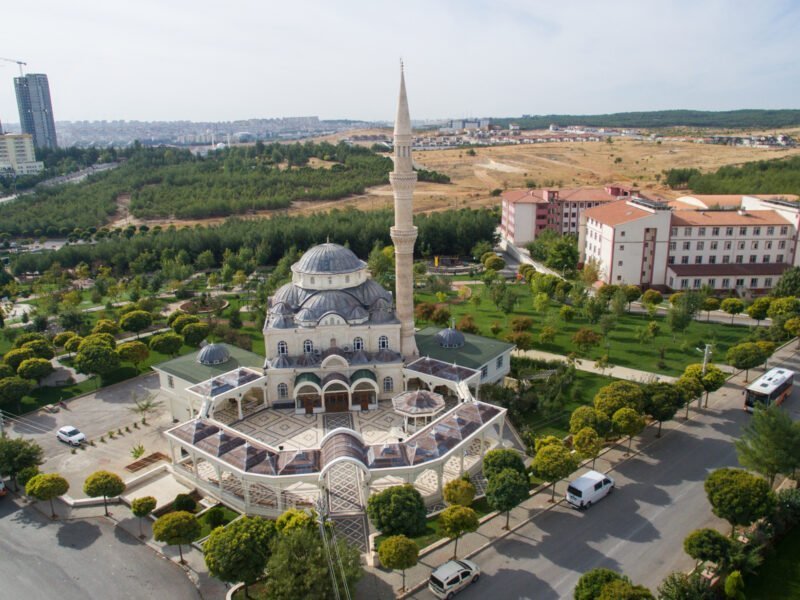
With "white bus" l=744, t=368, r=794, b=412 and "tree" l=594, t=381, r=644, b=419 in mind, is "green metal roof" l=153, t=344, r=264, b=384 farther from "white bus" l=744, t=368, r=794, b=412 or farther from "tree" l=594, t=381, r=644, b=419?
"white bus" l=744, t=368, r=794, b=412

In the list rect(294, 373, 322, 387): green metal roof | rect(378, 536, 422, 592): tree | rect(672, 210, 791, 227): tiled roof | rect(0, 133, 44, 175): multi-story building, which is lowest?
rect(378, 536, 422, 592): tree

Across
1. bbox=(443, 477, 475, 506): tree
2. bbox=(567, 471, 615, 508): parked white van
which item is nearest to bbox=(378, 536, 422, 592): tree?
bbox=(443, 477, 475, 506): tree

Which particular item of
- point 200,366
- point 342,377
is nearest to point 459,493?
point 342,377

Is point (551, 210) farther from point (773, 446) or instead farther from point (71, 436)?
point (71, 436)

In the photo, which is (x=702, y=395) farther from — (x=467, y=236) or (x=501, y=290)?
(x=467, y=236)

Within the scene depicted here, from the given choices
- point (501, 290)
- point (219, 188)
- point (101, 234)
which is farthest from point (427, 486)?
point (219, 188)

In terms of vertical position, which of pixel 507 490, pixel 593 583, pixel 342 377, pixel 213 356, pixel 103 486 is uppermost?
pixel 213 356
